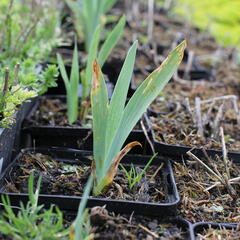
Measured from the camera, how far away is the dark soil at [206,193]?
1.03 metres

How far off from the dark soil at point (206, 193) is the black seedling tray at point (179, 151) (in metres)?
0.02

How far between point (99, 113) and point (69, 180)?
0.23 metres

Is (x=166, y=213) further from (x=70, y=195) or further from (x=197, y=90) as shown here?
(x=197, y=90)

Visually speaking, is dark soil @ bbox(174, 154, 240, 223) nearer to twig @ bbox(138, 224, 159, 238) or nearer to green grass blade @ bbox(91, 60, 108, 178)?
twig @ bbox(138, 224, 159, 238)

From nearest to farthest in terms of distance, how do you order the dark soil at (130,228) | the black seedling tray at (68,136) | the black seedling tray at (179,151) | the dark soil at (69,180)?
the dark soil at (130,228), the dark soil at (69,180), the black seedling tray at (179,151), the black seedling tray at (68,136)

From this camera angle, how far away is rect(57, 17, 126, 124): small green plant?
1305mm

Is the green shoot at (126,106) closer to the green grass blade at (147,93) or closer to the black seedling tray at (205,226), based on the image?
the green grass blade at (147,93)

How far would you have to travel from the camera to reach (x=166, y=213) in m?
0.96

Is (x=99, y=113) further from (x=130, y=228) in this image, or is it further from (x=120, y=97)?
(x=130, y=228)

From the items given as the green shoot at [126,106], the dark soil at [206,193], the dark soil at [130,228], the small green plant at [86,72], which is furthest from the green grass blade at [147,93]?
the small green plant at [86,72]

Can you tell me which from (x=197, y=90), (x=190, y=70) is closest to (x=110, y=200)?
(x=197, y=90)

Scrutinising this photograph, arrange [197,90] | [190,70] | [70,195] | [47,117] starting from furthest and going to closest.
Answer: [190,70] → [197,90] → [47,117] → [70,195]

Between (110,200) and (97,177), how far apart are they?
0.25ft

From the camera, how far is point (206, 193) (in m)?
1.11
